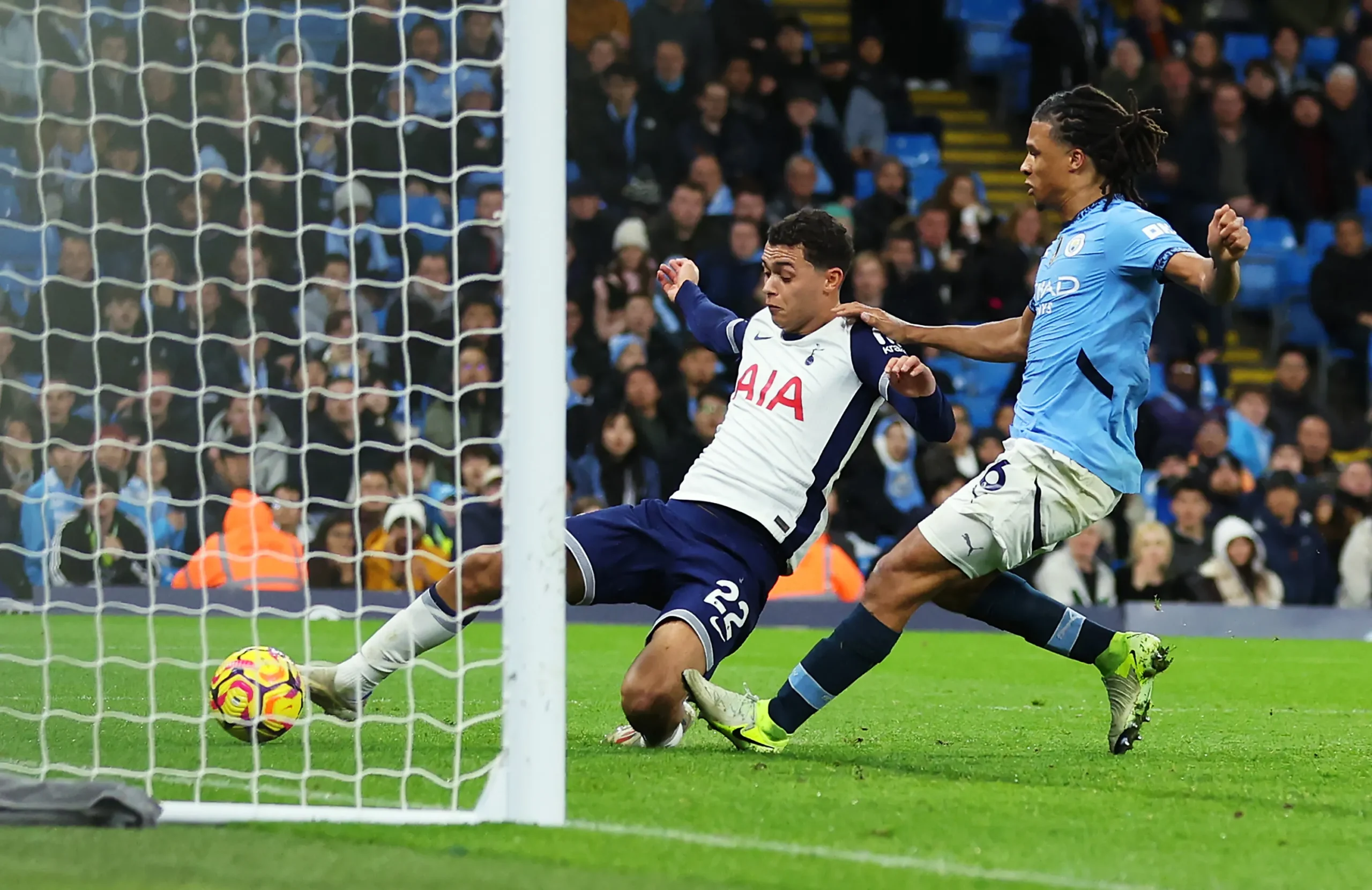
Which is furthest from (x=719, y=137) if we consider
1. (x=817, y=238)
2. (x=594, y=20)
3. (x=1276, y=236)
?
(x=817, y=238)

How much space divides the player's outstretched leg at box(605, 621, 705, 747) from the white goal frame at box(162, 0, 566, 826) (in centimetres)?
132

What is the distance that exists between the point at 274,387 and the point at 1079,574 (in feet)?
18.7

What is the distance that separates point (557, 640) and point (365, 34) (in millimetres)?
6107

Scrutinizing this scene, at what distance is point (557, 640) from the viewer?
13.0 feet

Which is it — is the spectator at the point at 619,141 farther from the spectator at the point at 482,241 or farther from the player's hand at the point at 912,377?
the player's hand at the point at 912,377

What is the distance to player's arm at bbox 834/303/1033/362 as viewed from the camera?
222 inches

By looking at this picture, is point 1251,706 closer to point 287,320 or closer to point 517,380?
point 517,380

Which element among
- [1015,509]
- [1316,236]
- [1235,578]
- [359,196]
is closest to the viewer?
[1015,509]

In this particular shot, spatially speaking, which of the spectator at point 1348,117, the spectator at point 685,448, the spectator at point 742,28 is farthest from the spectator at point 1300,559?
the spectator at point 742,28

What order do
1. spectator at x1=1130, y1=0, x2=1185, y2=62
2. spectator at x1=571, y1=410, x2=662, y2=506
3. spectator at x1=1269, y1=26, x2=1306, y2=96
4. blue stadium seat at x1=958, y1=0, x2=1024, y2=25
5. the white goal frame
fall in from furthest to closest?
blue stadium seat at x1=958, y1=0, x2=1024, y2=25
spectator at x1=1130, y1=0, x2=1185, y2=62
spectator at x1=1269, y1=26, x2=1306, y2=96
spectator at x1=571, y1=410, x2=662, y2=506
the white goal frame

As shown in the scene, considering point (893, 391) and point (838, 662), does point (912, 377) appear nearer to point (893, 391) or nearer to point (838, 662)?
point (893, 391)

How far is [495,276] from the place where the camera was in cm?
431

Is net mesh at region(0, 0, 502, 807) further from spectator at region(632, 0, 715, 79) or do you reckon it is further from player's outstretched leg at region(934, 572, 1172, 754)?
spectator at region(632, 0, 715, 79)

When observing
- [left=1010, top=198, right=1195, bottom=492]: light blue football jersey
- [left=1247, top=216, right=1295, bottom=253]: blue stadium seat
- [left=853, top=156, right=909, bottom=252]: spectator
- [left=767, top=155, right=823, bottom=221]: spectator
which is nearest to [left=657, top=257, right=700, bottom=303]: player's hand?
[left=1010, top=198, right=1195, bottom=492]: light blue football jersey
